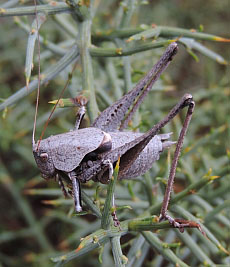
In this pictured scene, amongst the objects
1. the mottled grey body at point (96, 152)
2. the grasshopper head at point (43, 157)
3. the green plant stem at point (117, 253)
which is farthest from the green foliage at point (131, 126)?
the grasshopper head at point (43, 157)

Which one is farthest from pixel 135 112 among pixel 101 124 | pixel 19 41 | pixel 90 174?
pixel 19 41

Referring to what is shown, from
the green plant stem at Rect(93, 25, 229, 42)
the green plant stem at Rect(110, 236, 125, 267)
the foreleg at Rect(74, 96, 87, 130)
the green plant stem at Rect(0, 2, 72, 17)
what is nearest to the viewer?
the green plant stem at Rect(110, 236, 125, 267)

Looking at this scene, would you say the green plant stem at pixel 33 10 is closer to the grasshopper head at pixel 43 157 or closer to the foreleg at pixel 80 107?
the foreleg at pixel 80 107

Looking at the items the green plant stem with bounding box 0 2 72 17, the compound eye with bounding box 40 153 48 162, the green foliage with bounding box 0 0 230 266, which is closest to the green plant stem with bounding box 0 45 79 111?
the green foliage with bounding box 0 0 230 266

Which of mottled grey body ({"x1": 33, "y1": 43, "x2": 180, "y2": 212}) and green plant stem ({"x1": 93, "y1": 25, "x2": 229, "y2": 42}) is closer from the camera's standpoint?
mottled grey body ({"x1": 33, "y1": 43, "x2": 180, "y2": 212})

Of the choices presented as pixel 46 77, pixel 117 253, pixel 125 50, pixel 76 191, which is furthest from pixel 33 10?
pixel 117 253

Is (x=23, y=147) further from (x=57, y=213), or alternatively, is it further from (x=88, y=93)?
(x=88, y=93)

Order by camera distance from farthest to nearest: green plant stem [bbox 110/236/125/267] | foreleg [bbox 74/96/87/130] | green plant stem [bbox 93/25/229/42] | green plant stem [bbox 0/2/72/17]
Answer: green plant stem [bbox 93/25/229/42] < foreleg [bbox 74/96/87/130] < green plant stem [bbox 0/2/72/17] < green plant stem [bbox 110/236/125/267]

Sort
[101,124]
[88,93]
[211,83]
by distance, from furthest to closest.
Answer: [211,83] < [101,124] < [88,93]

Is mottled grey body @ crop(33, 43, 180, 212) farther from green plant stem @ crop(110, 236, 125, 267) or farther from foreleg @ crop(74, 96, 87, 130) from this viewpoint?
green plant stem @ crop(110, 236, 125, 267)
